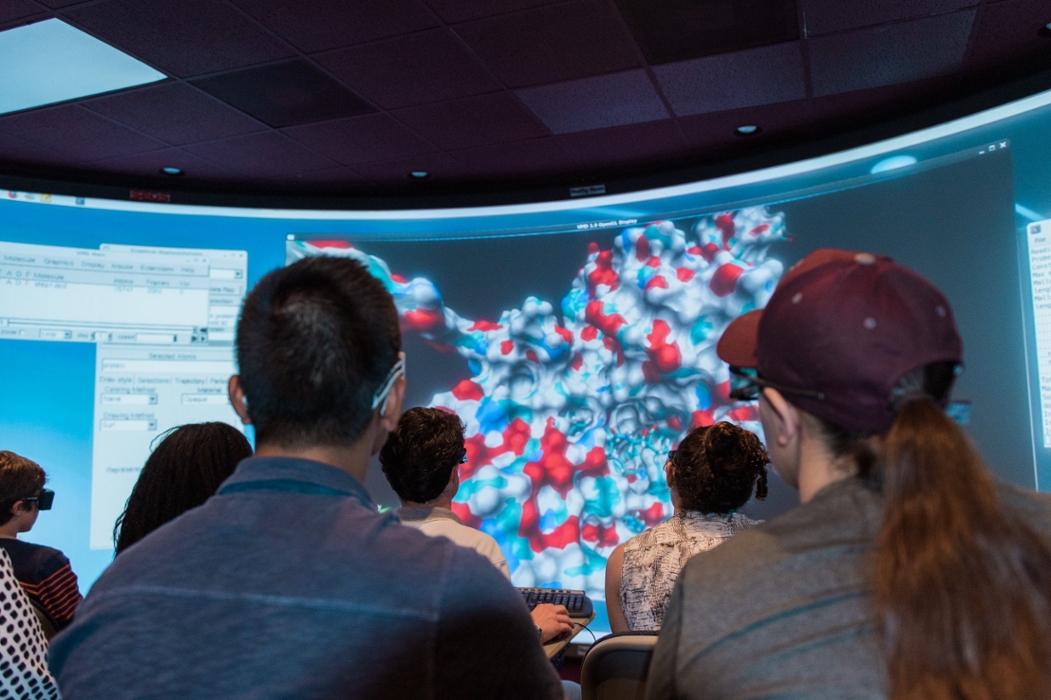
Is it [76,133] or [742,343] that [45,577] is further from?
[76,133]

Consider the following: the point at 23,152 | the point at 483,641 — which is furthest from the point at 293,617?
the point at 23,152

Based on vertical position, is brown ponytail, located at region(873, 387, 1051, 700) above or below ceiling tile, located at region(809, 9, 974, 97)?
below

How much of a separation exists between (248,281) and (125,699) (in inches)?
153

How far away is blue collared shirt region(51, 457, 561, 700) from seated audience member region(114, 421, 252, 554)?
804mm

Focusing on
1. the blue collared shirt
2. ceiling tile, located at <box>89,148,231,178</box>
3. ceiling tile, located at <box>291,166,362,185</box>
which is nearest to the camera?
the blue collared shirt

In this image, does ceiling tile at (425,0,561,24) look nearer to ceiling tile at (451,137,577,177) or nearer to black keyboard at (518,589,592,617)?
ceiling tile at (451,137,577,177)

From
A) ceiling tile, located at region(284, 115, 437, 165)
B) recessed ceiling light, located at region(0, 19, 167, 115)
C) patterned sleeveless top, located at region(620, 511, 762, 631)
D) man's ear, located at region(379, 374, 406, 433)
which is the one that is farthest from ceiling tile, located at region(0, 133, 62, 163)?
man's ear, located at region(379, 374, 406, 433)

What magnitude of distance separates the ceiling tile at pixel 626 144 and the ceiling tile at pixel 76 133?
207cm

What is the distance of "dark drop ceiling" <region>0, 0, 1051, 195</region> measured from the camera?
2.70m

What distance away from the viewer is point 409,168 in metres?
4.16

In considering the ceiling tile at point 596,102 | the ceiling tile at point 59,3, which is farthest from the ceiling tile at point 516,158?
the ceiling tile at point 59,3

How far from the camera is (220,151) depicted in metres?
3.91

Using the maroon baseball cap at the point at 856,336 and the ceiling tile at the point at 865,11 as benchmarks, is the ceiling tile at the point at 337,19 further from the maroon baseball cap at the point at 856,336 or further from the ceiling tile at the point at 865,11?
the maroon baseball cap at the point at 856,336

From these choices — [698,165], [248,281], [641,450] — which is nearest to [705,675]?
[641,450]
